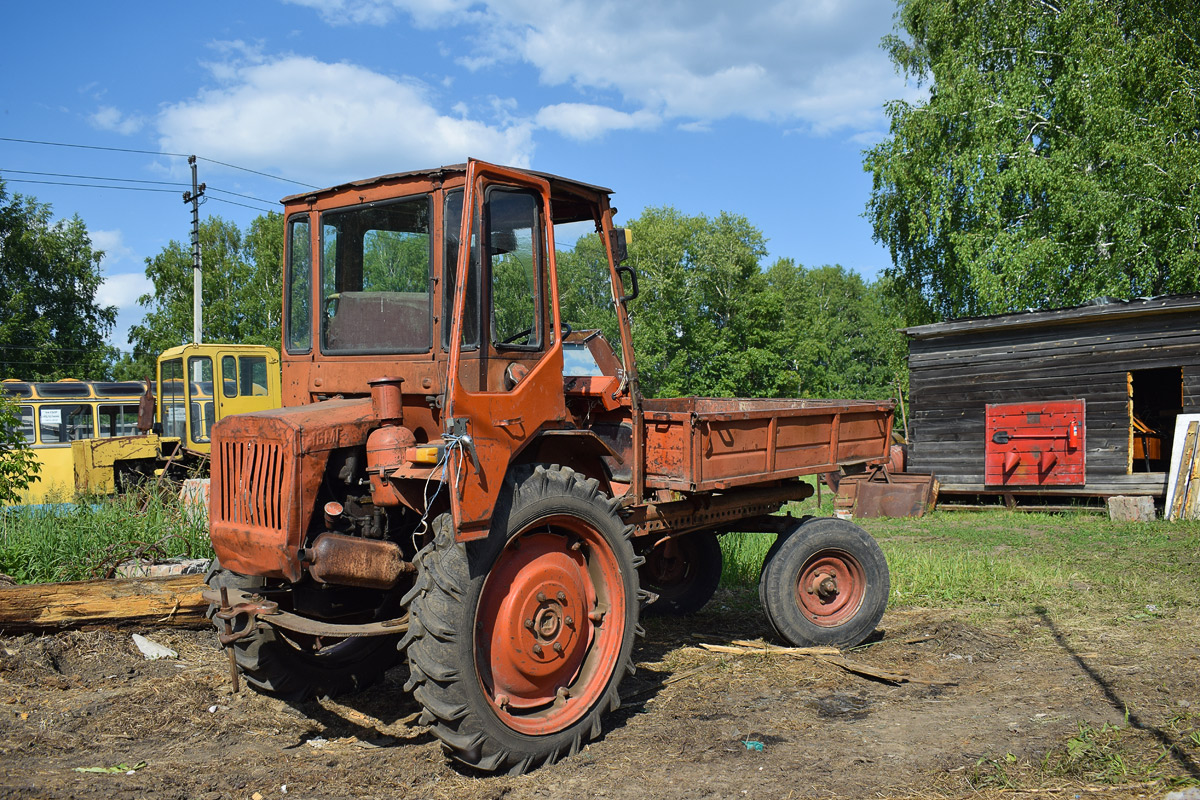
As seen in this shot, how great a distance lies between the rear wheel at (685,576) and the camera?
751cm

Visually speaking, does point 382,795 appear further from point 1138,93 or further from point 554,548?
point 1138,93

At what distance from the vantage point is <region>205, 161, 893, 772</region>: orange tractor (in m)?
4.23

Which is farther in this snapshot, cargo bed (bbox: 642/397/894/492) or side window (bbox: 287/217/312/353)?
cargo bed (bbox: 642/397/894/492)

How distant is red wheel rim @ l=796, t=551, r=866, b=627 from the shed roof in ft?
36.2

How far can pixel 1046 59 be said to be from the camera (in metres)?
21.9

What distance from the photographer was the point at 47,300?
3784 centimetres

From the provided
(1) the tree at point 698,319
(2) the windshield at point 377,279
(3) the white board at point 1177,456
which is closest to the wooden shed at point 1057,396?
(3) the white board at point 1177,456

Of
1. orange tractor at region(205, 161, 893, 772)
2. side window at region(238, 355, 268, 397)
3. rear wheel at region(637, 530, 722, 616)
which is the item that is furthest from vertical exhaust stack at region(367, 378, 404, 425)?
side window at region(238, 355, 268, 397)

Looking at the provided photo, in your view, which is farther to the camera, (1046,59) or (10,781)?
(1046,59)

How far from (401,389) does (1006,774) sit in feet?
11.3

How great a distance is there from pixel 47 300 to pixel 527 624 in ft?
135

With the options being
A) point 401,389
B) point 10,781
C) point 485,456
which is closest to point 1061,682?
point 485,456

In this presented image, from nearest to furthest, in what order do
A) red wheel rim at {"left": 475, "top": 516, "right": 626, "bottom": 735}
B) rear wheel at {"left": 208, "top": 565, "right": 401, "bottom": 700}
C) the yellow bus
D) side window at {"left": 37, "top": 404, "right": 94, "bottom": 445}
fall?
red wheel rim at {"left": 475, "top": 516, "right": 626, "bottom": 735} < rear wheel at {"left": 208, "top": 565, "right": 401, "bottom": 700} < the yellow bus < side window at {"left": 37, "top": 404, "right": 94, "bottom": 445}

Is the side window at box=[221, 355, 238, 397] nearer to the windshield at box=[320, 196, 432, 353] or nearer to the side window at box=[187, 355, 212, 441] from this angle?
the side window at box=[187, 355, 212, 441]
